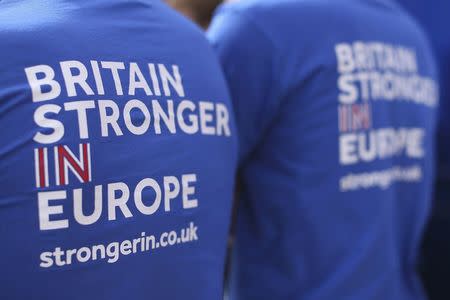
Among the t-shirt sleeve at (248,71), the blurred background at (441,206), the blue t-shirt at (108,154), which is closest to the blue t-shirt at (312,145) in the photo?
the t-shirt sleeve at (248,71)

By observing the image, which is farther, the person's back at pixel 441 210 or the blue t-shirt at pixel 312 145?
the person's back at pixel 441 210

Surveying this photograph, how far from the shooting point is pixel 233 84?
4.75 ft

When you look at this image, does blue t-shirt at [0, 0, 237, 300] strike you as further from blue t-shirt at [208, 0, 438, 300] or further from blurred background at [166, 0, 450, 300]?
blurred background at [166, 0, 450, 300]

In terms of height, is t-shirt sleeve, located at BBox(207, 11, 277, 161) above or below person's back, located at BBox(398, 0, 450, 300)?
above

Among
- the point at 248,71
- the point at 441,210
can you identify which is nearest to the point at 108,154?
the point at 248,71

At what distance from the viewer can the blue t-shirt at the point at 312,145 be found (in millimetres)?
1417

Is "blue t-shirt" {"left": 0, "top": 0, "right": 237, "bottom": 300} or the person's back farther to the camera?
the person's back

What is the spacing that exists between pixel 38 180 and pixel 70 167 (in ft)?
0.17

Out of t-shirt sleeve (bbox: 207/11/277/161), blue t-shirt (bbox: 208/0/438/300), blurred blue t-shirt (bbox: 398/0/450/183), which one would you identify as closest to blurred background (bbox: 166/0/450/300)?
blurred blue t-shirt (bbox: 398/0/450/183)

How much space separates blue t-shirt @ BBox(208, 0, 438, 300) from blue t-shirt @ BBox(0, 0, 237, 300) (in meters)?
0.23

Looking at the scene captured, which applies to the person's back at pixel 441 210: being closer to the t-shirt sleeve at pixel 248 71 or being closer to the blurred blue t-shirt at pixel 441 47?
the blurred blue t-shirt at pixel 441 47

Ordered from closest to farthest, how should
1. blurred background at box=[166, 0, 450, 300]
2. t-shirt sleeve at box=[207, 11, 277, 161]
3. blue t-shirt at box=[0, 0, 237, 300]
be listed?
1. blue t-shirt at box=[0, 0, 237, 300]
2. t-shirt sleeve at box=[207, 11, 277, 161]
3. blurred background at box=[166, 0, 450, 300]

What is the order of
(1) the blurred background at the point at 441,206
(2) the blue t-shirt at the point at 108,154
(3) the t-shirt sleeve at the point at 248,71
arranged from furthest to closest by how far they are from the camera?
(1) the blurred background at the point at 441,206 → (3) the t-shirt sleeve at the point at 248,71 → (2) the blue t-shirt at the point at 108,154

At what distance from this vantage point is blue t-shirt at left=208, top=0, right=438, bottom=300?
4.65 ft
